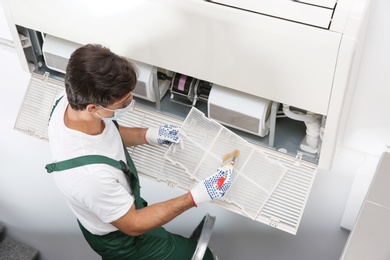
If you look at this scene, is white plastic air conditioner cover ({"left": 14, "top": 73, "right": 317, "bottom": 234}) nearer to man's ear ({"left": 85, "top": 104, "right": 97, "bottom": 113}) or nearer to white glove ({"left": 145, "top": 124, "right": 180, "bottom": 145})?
white glove ({"left": 145, "top": 124, "right": 180, "bottom": 145})

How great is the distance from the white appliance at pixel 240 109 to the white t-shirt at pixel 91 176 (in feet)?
0.97

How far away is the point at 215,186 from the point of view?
53.1 inches

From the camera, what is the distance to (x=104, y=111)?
130cm

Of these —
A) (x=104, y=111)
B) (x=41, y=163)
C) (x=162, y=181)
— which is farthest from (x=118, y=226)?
(x=41, y=163)

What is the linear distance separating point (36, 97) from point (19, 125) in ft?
0.33

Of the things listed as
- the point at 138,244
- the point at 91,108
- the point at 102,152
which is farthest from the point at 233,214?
the point at 91,108

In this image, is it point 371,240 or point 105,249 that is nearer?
point 371,240

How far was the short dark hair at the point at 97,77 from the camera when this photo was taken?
4.04 feet

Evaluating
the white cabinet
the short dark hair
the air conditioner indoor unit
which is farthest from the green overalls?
the white cabinet

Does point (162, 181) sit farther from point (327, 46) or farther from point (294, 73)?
point (327, 46)

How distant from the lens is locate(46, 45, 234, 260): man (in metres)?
1.24

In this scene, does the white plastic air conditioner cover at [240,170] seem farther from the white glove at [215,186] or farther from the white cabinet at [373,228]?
the white cabinet at [373,228]

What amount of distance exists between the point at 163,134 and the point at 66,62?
0.38 m

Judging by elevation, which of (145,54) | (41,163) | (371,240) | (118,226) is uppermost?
(145,54)
